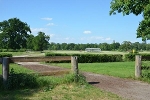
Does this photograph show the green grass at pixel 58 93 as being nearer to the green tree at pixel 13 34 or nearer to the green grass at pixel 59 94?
the green grass at pixel 59 94

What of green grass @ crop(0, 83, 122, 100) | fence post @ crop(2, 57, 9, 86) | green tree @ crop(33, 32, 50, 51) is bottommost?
green grass @ crop(0, 83, 122, 100)

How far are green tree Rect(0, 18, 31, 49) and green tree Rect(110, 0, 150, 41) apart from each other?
248 feet

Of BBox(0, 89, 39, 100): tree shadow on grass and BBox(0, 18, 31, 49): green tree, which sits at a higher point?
BBox(0, 18, 31, 49): green tree

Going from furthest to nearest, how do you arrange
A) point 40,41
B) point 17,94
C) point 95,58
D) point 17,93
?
point 40,41 → point 95,58 → point 17,93 → point 17,94

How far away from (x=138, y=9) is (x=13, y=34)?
262 ft

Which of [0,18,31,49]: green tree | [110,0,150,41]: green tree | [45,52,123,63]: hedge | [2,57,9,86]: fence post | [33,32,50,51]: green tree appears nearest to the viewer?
[2,57,9,86]: fence post

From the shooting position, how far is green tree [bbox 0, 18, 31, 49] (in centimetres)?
8962

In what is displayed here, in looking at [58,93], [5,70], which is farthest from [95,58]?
[58,93]

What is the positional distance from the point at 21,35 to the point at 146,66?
Result: 272ft

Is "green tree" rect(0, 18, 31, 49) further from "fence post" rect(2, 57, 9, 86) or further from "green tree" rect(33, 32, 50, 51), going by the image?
"fence post" rect(2, 57, 9, 86)

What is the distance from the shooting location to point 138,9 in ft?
54.9

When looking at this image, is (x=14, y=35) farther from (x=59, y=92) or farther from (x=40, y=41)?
(x=59, y=92)

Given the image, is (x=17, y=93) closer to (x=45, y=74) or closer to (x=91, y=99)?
(x=45, y=74)

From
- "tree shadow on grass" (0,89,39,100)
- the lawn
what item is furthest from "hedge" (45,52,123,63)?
"tree shadow on grass" (0,89,39,100)
